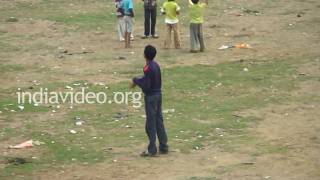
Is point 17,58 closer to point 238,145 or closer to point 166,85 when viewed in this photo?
point 166,85

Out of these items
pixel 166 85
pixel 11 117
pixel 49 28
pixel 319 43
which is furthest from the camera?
pixel 49 28

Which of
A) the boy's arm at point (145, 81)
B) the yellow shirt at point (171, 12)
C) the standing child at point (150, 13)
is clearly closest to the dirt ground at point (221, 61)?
the standing child at point (150, 13)

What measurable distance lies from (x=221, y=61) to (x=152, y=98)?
22.2 ft

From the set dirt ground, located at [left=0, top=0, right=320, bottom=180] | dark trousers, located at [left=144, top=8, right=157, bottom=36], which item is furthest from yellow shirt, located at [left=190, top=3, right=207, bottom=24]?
dark trousers, located at [left=144, top=8, right=157, bottom=36]

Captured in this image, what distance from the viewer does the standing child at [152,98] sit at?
9.98 m

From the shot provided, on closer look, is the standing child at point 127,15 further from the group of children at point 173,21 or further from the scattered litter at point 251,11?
the scattered litter at point 251,11

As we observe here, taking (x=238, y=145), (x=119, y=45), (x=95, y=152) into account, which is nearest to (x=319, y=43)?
(x=119, y=45)

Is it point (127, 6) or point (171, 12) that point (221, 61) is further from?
point (127, 6)

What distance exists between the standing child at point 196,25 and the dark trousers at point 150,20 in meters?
2.00

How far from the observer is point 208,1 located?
24344 millimetres

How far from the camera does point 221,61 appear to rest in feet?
54.5

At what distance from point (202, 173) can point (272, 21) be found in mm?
12550

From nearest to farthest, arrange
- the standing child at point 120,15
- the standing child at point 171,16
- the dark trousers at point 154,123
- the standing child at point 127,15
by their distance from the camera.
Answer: the dark trousers at point 154,123
the standing child at point 171,16
the standing child at point 127,15
the standing child at point 120,15

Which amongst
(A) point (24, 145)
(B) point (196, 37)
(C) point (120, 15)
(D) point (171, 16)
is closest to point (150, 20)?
(C) point (120, 15)
